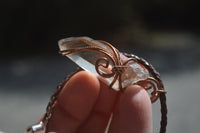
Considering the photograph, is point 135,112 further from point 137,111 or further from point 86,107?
point 86,107

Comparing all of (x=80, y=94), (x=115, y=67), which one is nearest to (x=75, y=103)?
(x=80, y=94)

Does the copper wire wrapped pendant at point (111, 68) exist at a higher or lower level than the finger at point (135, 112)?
higher

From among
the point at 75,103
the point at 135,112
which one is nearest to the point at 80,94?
the point at 75,103

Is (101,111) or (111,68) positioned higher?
(111,68)

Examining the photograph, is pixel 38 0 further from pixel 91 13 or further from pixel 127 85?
pixel 127 85

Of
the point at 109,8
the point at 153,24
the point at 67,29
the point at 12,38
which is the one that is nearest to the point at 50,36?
the point at 67,29

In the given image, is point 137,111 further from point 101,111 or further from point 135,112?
point 101,111
